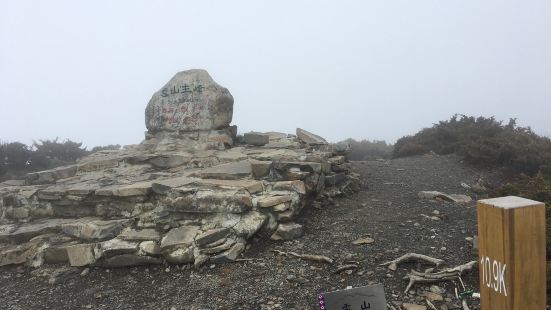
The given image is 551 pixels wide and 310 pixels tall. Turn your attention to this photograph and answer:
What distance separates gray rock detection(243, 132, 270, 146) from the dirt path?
280cm

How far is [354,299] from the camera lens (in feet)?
9.66

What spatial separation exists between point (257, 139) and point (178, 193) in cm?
344

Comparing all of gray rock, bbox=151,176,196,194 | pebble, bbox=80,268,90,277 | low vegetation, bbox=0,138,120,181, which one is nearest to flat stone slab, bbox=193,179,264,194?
gray rock, bbox=151,176,196,194

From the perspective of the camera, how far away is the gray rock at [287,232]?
5.69 m

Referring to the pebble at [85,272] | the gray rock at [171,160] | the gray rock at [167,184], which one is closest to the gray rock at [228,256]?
the gray rock at [167,184]

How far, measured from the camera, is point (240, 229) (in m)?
5.61

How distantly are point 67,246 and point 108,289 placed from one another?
1227 mm

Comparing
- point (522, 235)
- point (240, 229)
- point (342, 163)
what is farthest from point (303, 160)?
point (522, 235)

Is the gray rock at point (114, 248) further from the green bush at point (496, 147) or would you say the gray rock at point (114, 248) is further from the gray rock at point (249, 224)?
the green bush at point (496, 147)

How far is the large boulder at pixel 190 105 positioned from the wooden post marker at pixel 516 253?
24.3ft

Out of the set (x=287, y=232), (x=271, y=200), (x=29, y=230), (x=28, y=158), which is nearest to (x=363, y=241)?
(x=287, y=232)

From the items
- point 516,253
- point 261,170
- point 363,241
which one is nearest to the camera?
point 516,253

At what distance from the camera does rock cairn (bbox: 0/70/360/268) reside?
221 inches

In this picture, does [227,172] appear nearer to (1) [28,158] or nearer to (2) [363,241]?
(2) [363,241]
